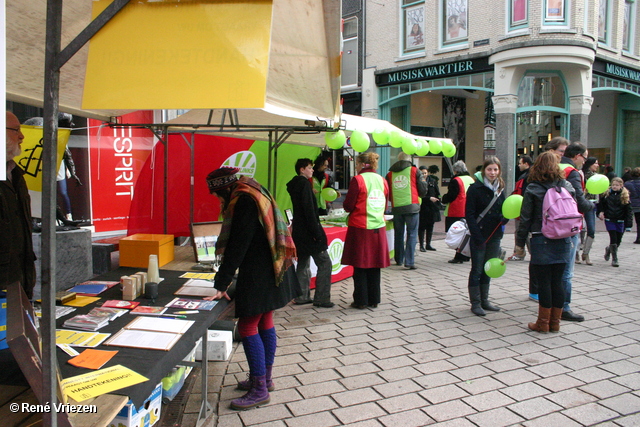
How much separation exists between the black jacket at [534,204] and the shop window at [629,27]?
17.3 meters

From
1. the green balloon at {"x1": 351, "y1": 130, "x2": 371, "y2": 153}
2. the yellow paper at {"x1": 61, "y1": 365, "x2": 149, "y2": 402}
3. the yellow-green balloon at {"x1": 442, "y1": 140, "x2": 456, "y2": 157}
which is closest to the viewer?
the yellow paper at {"x1": 61, "y1": 365, "x2": 149, "y2": 402}

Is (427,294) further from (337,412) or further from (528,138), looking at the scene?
(528,138)

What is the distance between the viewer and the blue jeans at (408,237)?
7.46 m

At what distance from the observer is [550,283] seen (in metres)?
4.43


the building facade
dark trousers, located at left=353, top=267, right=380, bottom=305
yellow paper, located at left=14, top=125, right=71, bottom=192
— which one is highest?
the building facade

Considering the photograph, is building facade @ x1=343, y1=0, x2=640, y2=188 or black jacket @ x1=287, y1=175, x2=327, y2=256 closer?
black jacket @ x1=287, y1=175, x2=327, y2=256

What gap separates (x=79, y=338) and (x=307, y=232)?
286 centimetres

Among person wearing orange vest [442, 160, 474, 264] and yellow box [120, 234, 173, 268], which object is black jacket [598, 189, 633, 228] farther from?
yellow box [120, 234, 173, 268]

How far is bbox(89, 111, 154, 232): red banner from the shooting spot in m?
8.08

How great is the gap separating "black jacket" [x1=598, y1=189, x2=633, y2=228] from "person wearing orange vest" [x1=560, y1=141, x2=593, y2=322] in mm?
3376

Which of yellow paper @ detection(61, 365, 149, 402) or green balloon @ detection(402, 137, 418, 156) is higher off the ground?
green balloon @ detection(402, 137, 418, 156)

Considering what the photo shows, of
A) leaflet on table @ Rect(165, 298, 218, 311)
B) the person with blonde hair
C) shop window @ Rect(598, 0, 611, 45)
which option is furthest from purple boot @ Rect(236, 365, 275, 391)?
shop window @ Rect(598, 0, 611, 45)

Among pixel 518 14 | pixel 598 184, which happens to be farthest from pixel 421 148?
pixel 518 14

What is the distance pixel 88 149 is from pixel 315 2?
650 centimetres
